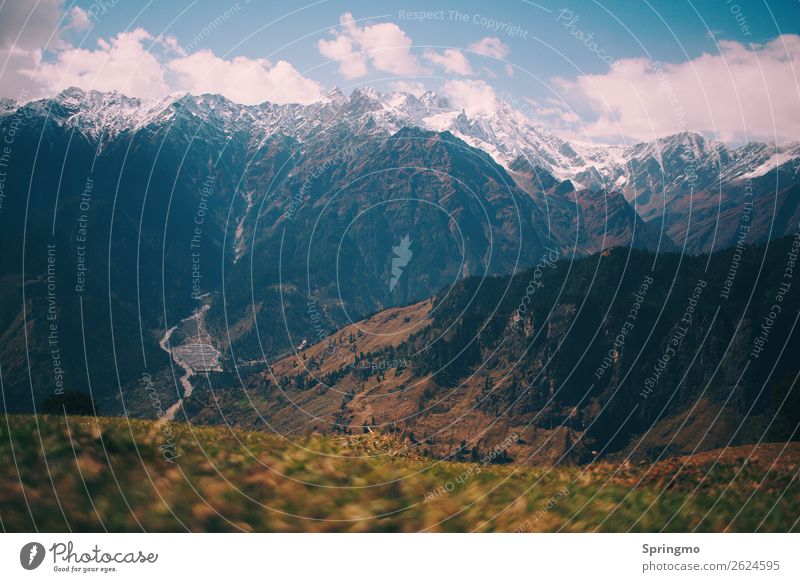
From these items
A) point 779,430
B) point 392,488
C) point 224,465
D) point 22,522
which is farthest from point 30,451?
point 779,430

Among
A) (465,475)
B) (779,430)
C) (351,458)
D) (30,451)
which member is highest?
(30,451)

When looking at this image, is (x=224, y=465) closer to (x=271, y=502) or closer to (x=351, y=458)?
(x=271, y=502)

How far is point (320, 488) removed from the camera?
15781 millimetres

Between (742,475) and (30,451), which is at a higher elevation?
(30,451)

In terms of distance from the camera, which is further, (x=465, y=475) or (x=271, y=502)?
(x=465, y=475)

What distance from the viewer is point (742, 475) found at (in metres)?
18.2

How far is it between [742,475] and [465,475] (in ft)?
28.7

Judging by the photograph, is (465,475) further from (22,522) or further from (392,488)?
(22,522)

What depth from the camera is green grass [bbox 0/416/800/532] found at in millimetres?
13703

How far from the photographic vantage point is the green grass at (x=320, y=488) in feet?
45.0

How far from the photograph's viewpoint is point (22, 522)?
1329cm
